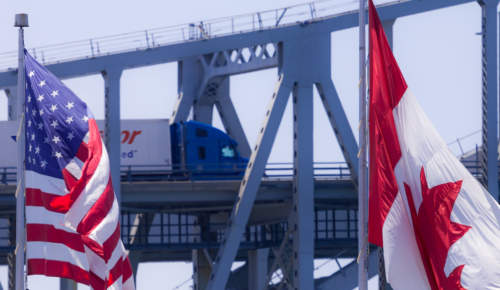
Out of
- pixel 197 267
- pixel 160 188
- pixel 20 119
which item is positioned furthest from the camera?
pixel 197 267

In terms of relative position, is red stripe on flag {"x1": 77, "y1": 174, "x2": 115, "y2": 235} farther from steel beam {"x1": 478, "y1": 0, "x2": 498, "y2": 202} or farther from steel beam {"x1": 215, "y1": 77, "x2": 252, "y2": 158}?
steel beam {"x1": 215, "y1": 77, "x2": 252, "y2": 158}

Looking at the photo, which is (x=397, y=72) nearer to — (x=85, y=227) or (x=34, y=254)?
(x=85, y=227)

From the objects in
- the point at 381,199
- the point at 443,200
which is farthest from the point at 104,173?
the point at 443,200

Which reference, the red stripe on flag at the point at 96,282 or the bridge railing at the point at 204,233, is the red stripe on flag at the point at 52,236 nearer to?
the red stripe on flag at the point at 96,282

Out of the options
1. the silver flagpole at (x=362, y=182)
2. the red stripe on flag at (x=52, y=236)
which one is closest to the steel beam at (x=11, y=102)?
the red stripe on flag at (x=52, y=236)

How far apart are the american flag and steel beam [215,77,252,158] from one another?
973 inches

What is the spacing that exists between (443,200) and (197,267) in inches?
1150

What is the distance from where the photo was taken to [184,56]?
31.7 meters

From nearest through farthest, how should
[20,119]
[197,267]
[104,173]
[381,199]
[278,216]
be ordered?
[381,199] < [104,173] < [20,119] < [278,216] < [197,267]

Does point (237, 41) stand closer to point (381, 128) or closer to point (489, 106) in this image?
point (489, 106)

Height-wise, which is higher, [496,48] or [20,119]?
[496,48]

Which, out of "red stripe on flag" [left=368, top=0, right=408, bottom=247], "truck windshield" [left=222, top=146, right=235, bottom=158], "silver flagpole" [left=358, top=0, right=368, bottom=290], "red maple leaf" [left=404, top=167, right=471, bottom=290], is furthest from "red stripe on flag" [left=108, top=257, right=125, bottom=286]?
"truck windshield" [left=222, top=146, right=235, bottom=158]

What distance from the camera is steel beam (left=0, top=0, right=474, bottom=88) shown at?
100 feet

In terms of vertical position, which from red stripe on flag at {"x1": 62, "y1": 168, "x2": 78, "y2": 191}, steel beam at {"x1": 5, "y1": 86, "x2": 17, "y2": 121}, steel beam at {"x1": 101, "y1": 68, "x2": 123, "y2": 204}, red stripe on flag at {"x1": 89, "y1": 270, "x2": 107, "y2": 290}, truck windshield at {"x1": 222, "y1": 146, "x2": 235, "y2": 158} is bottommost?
A: red stripe on flag at {"x1": 89, "y1": 270, "x2": 107, "y2": 290}
